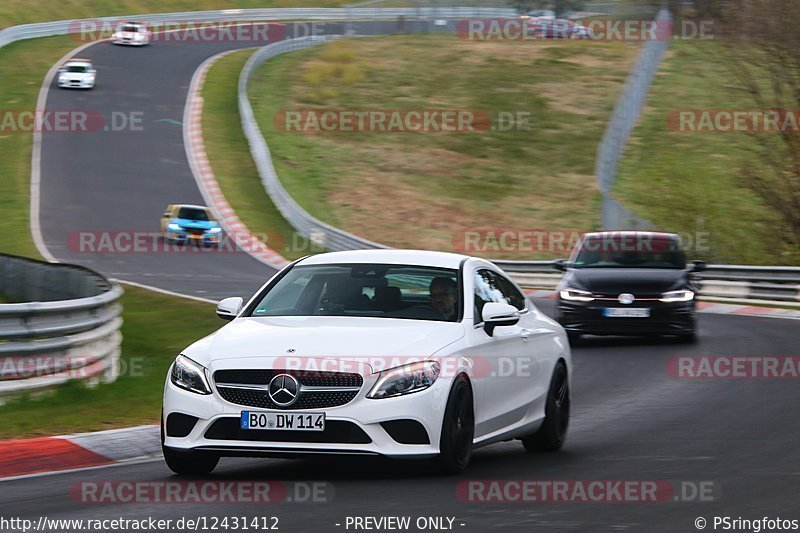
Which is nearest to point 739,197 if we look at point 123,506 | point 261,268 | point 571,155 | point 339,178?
point 571,155

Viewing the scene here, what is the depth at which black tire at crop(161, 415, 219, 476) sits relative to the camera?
839 centimetres

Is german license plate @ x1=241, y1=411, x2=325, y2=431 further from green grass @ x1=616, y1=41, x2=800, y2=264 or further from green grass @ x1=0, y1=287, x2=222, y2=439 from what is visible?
green grass @ x1=616, y1=41, x2=800, y2=264

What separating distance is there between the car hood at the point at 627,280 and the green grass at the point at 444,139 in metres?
20.7

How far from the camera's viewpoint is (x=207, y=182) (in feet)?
145

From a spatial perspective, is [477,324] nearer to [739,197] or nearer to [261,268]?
[261,268]

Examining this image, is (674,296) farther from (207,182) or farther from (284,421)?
(207,182)

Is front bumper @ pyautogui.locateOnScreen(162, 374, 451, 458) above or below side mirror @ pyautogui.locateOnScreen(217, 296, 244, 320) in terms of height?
below

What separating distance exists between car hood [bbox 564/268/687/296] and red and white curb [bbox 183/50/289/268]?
51.9 ft

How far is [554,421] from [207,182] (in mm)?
34832

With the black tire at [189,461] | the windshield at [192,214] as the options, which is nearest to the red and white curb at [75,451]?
the black tire at [189,461]

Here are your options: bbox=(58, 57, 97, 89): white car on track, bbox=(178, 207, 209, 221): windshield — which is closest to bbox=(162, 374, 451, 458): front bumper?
bbox=(178, 207, 209, 221): windshield

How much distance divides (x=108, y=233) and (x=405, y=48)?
116 feet

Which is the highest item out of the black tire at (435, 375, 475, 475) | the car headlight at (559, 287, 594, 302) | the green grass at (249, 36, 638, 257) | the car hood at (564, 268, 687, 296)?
the black tire at (435, 375, 475, 475)

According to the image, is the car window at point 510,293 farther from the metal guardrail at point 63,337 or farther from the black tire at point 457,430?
the metal guardrail at point 63,337
